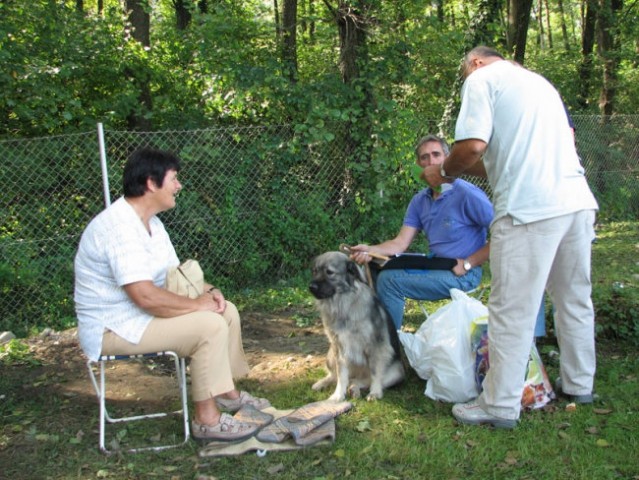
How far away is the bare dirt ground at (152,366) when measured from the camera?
4.11 metres

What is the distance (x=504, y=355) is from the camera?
3.05m

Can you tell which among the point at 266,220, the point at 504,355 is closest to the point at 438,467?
the point at 504,355

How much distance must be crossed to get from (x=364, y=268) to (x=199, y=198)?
9.51ft

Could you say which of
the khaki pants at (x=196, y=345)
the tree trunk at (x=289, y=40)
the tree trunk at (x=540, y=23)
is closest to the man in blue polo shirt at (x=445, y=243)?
the khaki pants at (x=196, y=345)

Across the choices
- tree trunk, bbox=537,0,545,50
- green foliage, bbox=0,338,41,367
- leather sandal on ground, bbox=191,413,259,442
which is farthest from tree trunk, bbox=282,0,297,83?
tree trunk, bbox=537,0,545,50

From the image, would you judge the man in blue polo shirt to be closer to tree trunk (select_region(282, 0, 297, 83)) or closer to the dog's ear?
the dog's ear

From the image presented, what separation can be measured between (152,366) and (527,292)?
2.82 m

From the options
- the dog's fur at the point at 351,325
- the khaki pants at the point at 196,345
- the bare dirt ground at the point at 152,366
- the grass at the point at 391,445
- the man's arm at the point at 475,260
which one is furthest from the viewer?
the bare dirt ground at the point at 152,366

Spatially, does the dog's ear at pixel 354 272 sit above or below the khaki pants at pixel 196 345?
above

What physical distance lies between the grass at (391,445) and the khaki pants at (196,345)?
40 centimetres

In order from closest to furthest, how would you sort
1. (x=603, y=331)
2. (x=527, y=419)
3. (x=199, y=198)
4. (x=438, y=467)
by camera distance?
(x=438, y=467)
(x=527, y=419)
(x=603, y=331)
(x=199, y=198)

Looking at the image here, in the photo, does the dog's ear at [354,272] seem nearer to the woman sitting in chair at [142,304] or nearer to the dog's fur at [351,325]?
the dog's fur at [351,325]

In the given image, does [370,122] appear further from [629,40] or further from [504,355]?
[629,40]

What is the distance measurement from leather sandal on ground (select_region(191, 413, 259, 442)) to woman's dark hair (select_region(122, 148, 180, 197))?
50.3 inches
